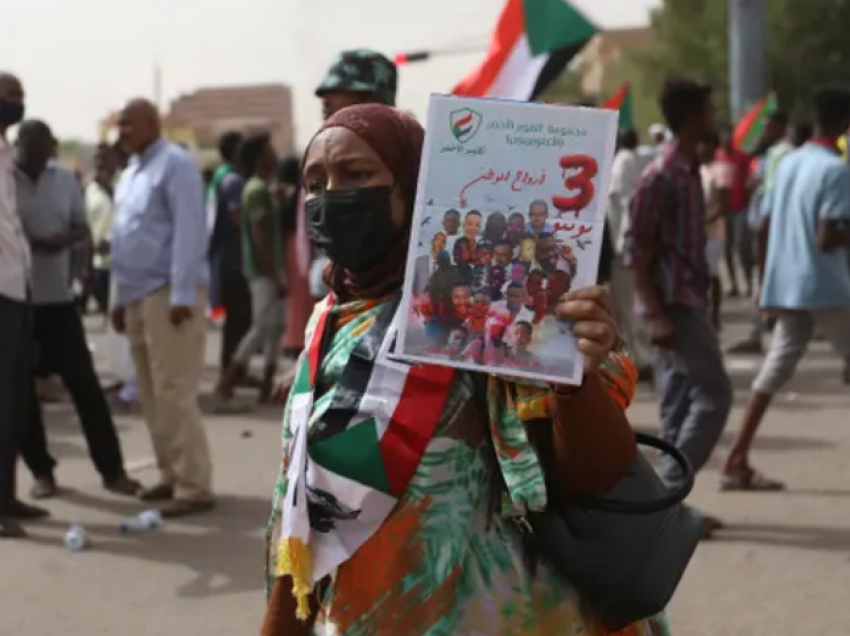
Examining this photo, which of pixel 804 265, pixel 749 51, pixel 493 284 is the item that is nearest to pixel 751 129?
pixel 749 51

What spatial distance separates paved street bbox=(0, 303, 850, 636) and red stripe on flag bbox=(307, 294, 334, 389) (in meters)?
2.81

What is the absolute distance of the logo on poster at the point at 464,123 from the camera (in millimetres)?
2094

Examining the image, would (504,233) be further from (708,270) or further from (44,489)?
(44,489)

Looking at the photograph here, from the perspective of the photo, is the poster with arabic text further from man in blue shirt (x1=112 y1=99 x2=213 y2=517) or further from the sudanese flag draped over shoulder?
the sudanese flag draped over shoulder

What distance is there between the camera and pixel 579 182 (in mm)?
2053

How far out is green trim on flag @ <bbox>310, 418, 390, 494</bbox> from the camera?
2258 millimetres

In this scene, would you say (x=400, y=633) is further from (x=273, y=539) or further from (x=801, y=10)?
(x=801, y=10)

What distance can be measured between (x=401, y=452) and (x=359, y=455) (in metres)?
0.07

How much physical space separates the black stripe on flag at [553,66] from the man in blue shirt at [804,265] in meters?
1.25

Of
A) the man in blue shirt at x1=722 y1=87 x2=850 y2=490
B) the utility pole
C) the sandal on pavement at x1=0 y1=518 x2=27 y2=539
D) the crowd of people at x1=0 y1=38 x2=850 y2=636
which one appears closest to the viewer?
the crowd of people at x1=0 y1=38 x2=850 y2=636

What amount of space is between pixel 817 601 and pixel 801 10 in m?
41.3

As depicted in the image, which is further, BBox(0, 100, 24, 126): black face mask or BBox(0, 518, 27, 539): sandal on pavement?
BBox(0, 100, 24, 126): black face mask

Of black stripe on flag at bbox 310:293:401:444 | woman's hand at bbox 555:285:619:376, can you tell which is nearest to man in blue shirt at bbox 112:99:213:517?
black stripe on flag at bbox 310:293:401:444

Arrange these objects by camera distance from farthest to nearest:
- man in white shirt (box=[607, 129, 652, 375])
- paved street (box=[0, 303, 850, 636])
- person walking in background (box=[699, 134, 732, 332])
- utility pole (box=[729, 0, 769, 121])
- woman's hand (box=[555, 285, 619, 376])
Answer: utility pole (box=[729, 0, 769, 121]) < person walking in background (box=[699, 134, 732, 332]) < man in white shirt (box=[607, 129, 652, 375]) < paved street (box=[0, 303, 850, 636]) < woman's hand (box=[555, 285, 619, 376])
